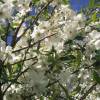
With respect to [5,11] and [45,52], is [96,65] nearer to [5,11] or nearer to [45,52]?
[45,52]

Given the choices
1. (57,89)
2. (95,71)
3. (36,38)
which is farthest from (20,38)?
(95,71)

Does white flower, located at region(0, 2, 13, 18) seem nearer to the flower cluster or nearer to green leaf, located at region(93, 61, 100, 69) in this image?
the flower cluster

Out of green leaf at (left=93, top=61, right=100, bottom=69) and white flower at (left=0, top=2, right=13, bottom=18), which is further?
green leaf at (left=93, top=61, right=100, bottom=69)

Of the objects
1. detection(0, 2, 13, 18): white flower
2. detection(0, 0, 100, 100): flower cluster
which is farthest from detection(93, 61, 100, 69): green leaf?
detection(0, 2, 13, 18): white flower

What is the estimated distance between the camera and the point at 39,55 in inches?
106

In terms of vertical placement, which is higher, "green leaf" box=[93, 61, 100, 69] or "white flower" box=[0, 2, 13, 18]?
"white flower" box=[0, 2, 13, 18]

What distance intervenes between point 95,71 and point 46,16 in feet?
2.89

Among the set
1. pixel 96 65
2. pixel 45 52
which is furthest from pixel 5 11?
pixel 96 65

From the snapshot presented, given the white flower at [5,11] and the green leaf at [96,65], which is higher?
the white flower at [5,11]

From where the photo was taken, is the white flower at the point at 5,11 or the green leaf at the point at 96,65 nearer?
the white flower at the point at 5,11

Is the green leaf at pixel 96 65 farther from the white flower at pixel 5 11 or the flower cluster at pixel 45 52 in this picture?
the white flower at pixel 5 11

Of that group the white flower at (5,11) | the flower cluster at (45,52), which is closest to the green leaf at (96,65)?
the flower cluster at (45,52)

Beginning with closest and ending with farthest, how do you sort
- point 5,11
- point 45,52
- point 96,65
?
1. point 5,11
2. point 96,65
3. point 45,52

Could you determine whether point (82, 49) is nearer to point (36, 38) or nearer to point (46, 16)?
point (36, 38)
